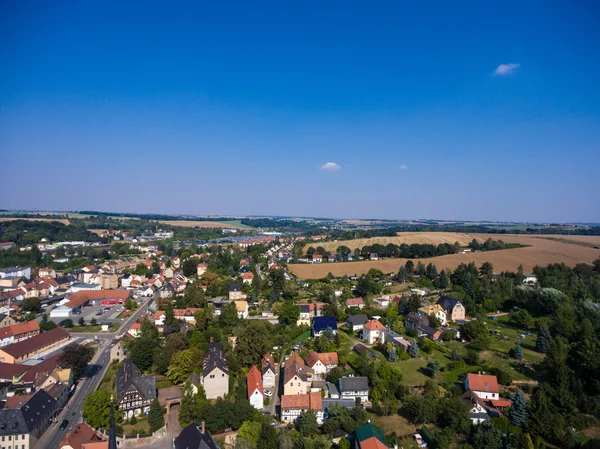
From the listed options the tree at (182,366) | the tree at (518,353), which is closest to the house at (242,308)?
the tree at (182,366)

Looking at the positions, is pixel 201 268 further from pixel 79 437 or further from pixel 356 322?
pixel 79 437

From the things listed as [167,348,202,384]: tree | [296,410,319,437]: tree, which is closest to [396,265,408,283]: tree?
[167,348,202,384]: tree

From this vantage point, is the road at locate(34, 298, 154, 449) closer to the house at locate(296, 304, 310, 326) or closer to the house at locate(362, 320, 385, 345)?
the house at locate(296, 304, 310, 326)

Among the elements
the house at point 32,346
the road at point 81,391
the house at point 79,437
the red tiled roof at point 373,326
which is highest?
the red tiled roof at point 373,326

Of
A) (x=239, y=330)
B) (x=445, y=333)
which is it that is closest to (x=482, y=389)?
(x=445, y=333)

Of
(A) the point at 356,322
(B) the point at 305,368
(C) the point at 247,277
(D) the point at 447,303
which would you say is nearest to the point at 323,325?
(A) the point at 356,322

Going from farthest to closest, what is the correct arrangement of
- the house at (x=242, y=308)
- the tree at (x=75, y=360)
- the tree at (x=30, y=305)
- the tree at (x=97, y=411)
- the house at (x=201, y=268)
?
1. the house at (x=201, y=268)
2. the tree at (x=30, y=305)
3. the house at (x=242, y=308)
4. the tree at (x=75, y=360)
5. the tree at (x=97, y=411)

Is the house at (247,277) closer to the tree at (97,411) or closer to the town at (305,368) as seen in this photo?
the town at (305,368)
